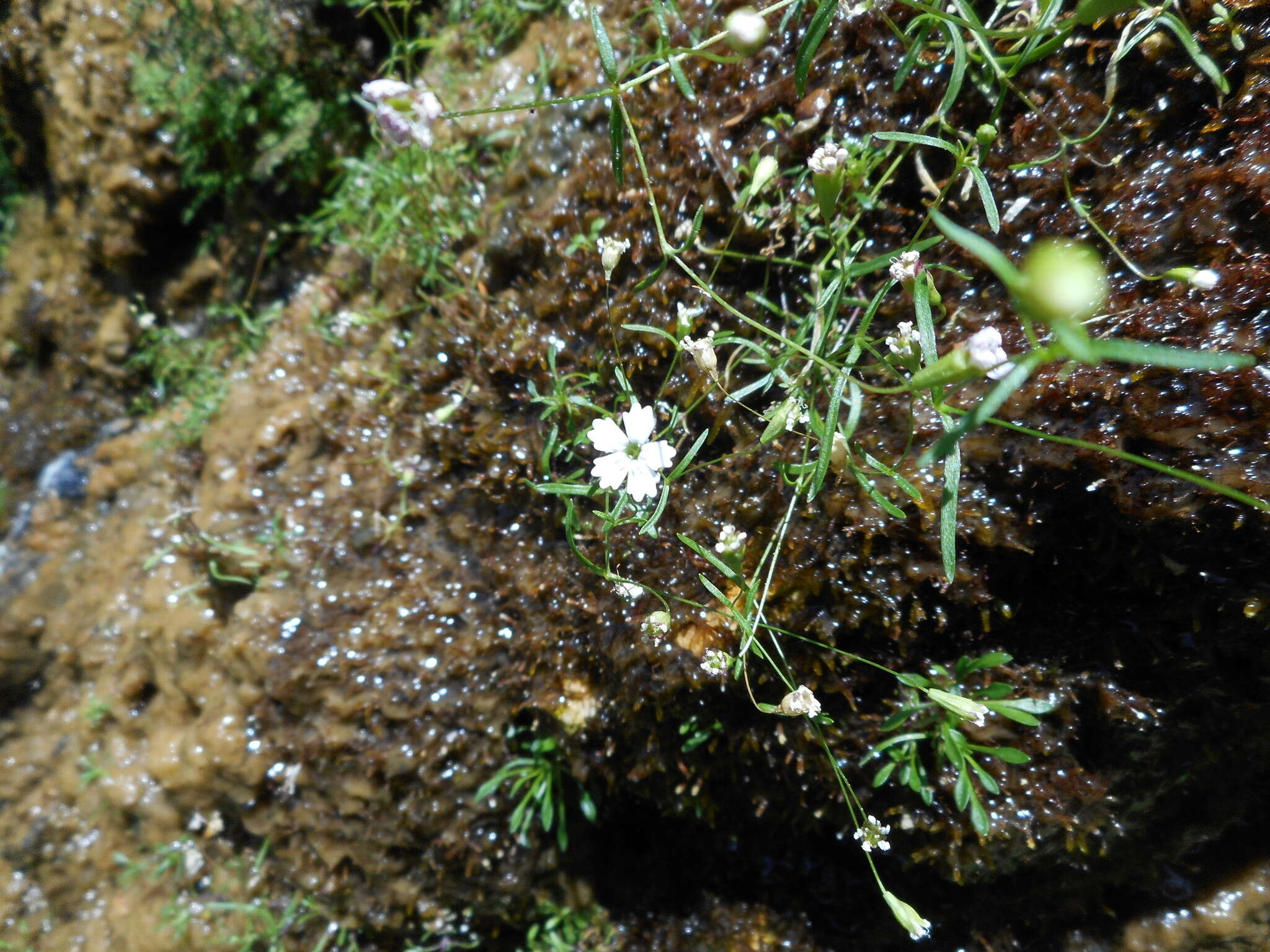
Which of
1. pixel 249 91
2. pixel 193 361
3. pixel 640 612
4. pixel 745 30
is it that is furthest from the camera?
pixel 193 361

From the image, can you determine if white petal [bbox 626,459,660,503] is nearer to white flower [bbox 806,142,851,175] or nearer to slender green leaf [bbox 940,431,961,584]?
slender green leaf [bbox 940,431,961,584]

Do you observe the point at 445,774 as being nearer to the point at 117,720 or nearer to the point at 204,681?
the point at 204,681

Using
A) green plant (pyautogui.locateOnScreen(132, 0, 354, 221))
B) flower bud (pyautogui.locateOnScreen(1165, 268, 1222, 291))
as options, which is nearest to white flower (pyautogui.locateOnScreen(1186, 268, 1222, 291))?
flower bud (pyautogui.locateOnScreen(1165, 268, 1222, 291))

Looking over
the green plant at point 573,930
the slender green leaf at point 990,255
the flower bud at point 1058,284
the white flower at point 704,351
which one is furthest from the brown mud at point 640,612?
the flower bud at point 1058,284

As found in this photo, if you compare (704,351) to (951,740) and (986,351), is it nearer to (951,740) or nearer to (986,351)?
(986,351)

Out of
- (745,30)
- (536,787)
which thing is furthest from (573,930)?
(745,30)

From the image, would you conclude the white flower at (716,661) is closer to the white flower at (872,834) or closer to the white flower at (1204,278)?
the white flower at (872,834)
